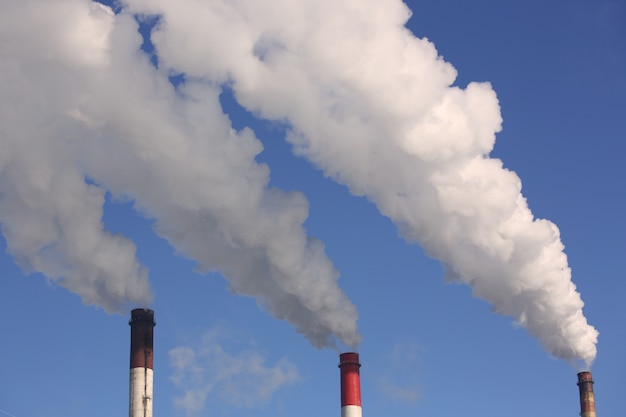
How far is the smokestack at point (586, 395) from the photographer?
232 ft

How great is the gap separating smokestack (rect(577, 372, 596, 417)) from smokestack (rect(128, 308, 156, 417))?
29.1 m

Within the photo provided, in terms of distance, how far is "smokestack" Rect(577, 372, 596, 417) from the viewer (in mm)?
70750

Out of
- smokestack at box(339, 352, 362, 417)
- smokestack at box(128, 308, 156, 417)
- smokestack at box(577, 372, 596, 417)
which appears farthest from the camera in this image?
smokestack at box(577, 372, 596, 417)

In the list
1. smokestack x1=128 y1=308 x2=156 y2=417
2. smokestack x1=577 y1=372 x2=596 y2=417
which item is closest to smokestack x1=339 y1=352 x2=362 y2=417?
smokestack x1=128 y1=308 x2=156 y2=417

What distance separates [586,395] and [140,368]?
98.8ft

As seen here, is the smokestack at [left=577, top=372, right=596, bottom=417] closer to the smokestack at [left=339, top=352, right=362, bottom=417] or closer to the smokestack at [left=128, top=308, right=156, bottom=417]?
the smokestack at [left=339, top=352, right=362, bottom=417]

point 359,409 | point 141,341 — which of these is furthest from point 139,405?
point 359,409

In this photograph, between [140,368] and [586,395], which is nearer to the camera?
[140,368]

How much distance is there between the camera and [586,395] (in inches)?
2808

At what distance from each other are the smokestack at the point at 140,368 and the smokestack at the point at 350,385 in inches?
442

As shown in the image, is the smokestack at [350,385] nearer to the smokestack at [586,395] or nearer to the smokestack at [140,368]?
the smokestack at [140,368]

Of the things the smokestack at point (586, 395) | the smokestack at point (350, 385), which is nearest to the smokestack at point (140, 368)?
the smokestack at point (350, 385)

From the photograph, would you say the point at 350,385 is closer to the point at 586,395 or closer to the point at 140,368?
the point at 140,368

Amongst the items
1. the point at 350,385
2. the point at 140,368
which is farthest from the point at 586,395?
the point at 140,368
